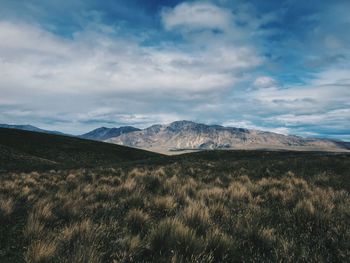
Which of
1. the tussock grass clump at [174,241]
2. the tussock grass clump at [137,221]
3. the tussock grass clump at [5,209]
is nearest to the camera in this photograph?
the tussock grass clump at [174,241]

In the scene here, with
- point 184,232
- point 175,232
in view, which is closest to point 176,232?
point 175,232

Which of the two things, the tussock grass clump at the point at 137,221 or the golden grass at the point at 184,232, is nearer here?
the golden grass at the point at 184,232

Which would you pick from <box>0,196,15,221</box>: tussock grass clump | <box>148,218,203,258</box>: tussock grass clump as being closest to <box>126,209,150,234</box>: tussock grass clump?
<box>148,218,203,258</box>: tussock grass clump

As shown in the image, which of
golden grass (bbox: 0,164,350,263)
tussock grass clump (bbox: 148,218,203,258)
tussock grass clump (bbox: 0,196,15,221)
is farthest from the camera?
tussock grass clump (bbox: 0,196,15,221)

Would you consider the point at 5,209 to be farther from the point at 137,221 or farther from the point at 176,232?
the point at 176,232

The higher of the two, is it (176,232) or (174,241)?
(176,232)

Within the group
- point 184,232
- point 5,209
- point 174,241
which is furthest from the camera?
point 5,209

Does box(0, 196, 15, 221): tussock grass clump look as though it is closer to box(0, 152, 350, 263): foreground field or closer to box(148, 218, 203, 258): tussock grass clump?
box(0, 152, 350, 263): foreground field

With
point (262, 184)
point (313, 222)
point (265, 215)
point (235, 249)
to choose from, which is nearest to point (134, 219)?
point (235, 249)

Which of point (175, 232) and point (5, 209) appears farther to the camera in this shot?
point (5, 209)

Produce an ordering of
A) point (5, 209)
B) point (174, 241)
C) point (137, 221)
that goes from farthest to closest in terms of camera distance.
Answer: point (5, 209) → point (137, 221) → point (174, 241)

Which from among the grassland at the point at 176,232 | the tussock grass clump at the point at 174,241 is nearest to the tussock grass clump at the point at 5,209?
the grassland at the point at 176,232

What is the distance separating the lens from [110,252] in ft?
16.5

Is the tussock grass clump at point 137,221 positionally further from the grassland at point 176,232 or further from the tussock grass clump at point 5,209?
the tussock grass clump at point 5,209
